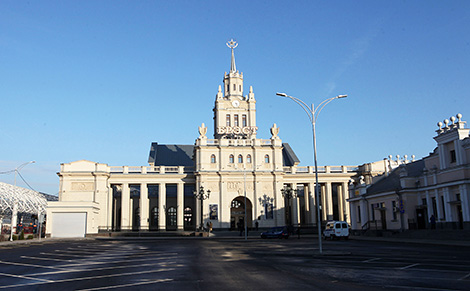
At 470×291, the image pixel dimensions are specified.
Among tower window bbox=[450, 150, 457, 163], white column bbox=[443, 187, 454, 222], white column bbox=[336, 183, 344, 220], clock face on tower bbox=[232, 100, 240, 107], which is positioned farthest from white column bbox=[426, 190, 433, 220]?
clock face on tower bbox=[232, 100, 240, 107]

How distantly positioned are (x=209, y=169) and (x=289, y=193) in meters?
15.3

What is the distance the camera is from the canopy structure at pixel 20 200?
74.6 meters

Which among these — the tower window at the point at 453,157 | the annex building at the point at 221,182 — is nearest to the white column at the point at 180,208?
the annex building at the point at 221,182

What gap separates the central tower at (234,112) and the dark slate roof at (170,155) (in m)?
14.2

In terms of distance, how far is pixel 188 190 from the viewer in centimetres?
8825

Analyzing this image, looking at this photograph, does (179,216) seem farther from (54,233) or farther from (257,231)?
(54,233)

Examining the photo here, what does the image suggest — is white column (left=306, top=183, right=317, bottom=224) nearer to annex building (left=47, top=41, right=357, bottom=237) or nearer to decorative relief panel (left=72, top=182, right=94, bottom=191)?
annex building (left=47, top=41, right=357, bottom=237)

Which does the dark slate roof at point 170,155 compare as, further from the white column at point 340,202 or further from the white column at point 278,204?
the white column at point 340,202

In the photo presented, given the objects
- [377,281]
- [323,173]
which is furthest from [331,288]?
[323,173]

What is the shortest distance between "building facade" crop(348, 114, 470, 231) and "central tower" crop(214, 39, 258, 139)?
27807mm

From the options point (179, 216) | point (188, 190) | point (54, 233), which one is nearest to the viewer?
point (54, 233)

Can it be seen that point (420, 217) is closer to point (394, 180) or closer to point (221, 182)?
point (394, 180)

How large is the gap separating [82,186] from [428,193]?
57398mm

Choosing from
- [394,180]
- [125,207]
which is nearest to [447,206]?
[394,180]
